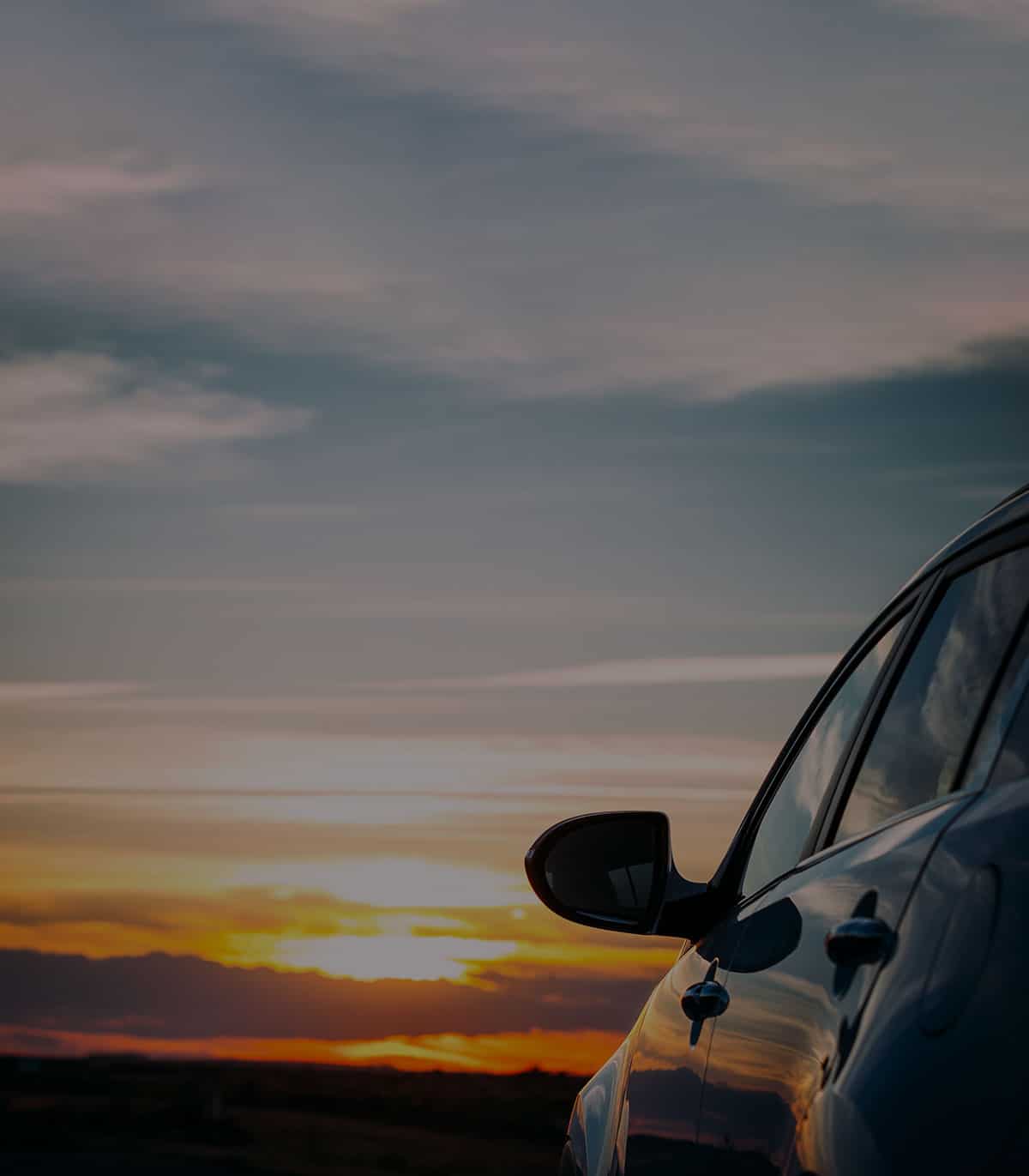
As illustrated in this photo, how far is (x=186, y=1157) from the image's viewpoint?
1011 inches

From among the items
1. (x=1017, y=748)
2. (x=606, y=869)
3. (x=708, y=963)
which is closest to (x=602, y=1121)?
(x=606, y=869)

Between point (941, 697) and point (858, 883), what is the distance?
389mm

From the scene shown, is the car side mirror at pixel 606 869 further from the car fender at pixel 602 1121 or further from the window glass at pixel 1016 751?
the window glass at pixel 1016 751

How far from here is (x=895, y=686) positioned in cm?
317

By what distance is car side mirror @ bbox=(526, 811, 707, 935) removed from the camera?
3.93 m

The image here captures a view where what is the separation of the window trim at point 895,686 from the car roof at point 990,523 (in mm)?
13

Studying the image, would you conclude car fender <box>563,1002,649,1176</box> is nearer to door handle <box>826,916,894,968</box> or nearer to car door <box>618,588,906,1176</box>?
car door <box>618,588,906,1176</box>

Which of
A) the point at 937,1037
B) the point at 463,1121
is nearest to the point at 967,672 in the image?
the point at 937,1037

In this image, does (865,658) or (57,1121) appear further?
(57,1121)

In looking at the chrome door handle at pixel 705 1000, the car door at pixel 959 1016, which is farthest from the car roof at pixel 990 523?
the chrome door handle at pixel 705 1000

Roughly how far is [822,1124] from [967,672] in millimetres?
726

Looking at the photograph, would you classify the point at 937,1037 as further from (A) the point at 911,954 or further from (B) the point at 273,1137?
(B) the point at 273,1137

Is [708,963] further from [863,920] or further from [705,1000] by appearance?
[863,920]

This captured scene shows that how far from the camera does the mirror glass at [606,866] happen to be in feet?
12.9
